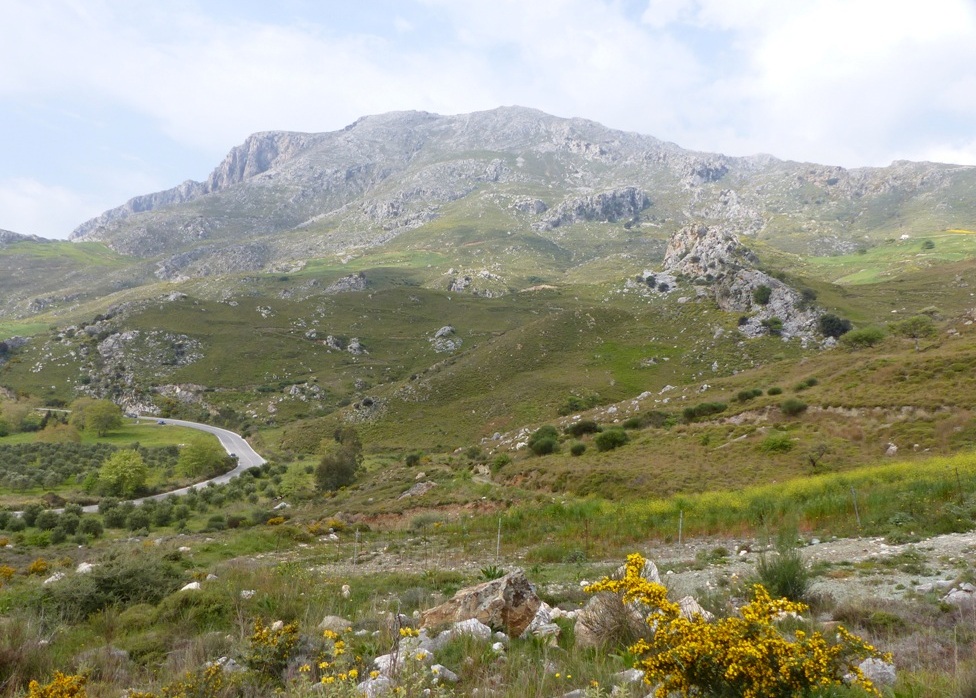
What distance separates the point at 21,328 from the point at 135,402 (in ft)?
312

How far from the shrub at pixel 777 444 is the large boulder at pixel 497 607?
82.4 feet

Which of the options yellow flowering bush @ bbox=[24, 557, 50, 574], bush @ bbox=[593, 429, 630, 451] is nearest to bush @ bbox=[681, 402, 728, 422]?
bush @ bbox=[593, 429, 630, 451]

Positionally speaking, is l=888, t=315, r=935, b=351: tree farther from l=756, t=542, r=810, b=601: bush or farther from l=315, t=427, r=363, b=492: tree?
l=315, t=427, r=363, b=492: tree

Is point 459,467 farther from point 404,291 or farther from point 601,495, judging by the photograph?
point 404,291

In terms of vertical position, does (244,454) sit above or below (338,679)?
below

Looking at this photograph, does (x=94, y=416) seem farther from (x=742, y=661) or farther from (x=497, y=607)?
(x=742, y=661)

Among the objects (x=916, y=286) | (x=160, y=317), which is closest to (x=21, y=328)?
(x=160, y=317)

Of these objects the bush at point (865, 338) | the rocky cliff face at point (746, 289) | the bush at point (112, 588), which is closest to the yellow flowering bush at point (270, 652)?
the bush at point (112, 588)

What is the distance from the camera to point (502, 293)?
608 feet

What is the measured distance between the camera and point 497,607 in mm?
7207

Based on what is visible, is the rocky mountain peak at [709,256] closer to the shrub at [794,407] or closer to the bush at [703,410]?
the bush at [703,410]

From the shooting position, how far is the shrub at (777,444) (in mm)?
27641

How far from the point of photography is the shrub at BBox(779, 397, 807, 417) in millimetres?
32844

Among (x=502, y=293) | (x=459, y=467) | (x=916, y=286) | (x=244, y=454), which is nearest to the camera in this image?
(x=459, y=467)
